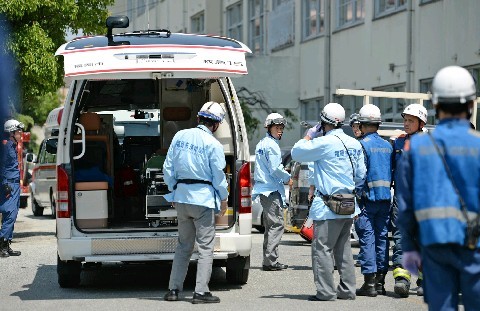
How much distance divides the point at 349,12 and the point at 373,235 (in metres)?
19.1

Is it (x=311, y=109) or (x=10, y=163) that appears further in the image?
(x=311, y=109)

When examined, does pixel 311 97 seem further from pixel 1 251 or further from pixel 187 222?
pixel 187 222

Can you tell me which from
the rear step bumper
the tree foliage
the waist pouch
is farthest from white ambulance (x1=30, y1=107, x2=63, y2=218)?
the waist pouch

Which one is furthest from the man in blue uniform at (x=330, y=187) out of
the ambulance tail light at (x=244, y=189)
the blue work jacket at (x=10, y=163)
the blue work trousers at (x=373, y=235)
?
the blue work jacket at (x=10, y=163)

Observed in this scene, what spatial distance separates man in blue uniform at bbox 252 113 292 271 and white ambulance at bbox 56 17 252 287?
1142 mm

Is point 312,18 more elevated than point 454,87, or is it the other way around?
point 312,18

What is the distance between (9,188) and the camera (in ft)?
51.0

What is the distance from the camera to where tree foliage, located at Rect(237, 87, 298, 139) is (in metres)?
33.0

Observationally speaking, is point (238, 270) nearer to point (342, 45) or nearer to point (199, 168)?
point (199, 168)

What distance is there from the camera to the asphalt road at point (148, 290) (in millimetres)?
10070

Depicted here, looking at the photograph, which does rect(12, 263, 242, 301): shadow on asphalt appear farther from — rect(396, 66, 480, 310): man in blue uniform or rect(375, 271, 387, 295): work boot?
rect(396, 66, 480, 310): man in blue uniform

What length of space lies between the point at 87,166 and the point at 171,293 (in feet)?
7.71

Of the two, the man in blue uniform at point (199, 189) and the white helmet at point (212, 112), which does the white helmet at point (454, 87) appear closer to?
the man in blue uniform at point (199, 189)

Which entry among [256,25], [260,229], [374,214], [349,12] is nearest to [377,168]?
[374,214]
